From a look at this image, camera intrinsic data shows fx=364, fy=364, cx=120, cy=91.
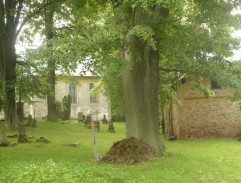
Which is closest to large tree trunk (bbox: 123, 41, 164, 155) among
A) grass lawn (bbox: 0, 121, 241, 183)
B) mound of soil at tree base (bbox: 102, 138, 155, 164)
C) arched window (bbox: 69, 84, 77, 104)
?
mound of soil at tree base (bbox: 102, 138, 155, 164)

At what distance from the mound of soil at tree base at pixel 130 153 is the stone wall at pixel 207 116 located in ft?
37.7

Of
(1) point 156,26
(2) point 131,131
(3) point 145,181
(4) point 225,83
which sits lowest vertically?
(3) point 145,181

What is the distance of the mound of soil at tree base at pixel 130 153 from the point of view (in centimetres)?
1271

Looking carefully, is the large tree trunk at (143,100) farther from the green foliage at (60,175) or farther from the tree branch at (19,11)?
the tree branch at (19,11)

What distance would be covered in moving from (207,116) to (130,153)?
1313cm

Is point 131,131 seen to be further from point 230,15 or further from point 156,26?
point 230,15

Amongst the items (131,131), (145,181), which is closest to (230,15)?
(131,131)

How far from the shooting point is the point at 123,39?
12.4 m

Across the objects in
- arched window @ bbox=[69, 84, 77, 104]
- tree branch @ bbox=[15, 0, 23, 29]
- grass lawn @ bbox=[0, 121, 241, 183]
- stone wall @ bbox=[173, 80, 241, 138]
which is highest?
tree branch @ bbox=[15, 0, 23, 29]

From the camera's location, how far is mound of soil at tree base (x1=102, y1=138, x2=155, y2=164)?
12.7 m

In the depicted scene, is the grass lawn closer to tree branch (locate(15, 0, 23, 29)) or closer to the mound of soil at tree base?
the mound of soil at tree base

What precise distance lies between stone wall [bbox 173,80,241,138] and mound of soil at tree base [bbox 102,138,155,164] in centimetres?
1150

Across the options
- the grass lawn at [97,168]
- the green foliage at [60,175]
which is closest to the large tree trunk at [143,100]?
the grass lawn at [97,168]

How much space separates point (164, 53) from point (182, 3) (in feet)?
15.3
